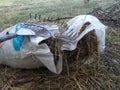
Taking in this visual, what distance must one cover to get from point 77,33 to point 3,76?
0.86 meters

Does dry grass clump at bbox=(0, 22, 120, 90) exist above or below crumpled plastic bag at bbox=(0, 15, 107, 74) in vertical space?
below

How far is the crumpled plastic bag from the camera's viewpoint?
2.68 metres

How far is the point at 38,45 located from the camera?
8.70 ft

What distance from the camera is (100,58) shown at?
3158 millimetres

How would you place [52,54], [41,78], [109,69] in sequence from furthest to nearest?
[109,69], [41,78], [52,54]

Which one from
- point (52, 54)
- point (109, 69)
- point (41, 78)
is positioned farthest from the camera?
point (109, 69)

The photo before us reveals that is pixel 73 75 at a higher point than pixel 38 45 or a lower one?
lower

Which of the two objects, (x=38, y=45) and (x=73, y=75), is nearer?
(x=38, y=45)

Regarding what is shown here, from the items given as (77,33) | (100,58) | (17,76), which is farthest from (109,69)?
(17,76)

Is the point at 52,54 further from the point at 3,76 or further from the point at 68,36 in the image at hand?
the point at 3,76

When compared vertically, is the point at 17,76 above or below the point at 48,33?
below

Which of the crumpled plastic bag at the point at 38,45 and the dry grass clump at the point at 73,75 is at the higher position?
the crumpled plastic bag at the point at 38,45

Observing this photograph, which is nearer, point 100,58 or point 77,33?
point 77,33

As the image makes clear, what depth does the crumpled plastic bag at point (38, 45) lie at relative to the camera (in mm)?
2678
